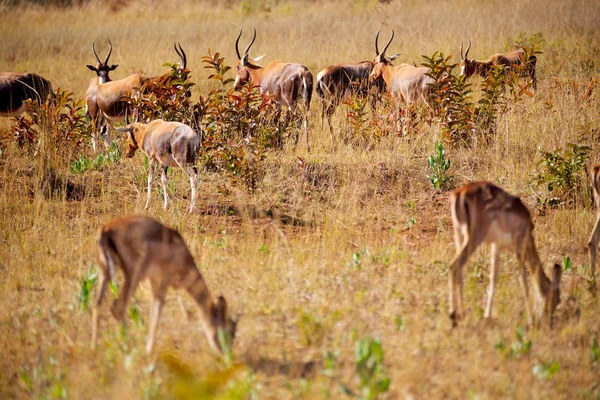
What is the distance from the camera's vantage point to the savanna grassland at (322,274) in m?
4.07

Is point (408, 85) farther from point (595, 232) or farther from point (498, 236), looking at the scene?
point (498, 236)

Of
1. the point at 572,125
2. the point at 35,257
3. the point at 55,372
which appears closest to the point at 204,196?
the point at 35,257

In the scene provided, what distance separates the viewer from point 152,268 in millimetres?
4367

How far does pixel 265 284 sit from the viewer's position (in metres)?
5.48

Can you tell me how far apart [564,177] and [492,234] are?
3.00m

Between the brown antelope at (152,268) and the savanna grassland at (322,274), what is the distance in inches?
7.4

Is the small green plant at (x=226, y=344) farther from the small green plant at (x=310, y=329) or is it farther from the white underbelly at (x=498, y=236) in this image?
the white underbelly at (x=498, y=236)

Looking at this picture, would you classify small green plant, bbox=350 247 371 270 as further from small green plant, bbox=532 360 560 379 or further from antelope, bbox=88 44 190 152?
antelope, bbox=88 44 190 152

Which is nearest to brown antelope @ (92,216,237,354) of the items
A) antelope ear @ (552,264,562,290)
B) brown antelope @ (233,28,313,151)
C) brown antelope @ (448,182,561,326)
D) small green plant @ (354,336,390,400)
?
small green plant @ (354,336,390,400)

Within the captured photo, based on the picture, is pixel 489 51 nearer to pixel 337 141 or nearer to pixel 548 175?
pixel 337 141

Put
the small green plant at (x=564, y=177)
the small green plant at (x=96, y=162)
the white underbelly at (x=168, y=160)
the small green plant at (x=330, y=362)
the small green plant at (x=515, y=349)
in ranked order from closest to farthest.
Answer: the small green plant at (x=330, y=362)
the small green plant at (x=515, y=349)
the small green plant at (x=564, y=177)
the white underbelly at (x=168, y=160)
the small green plant at (x=96, y=162)

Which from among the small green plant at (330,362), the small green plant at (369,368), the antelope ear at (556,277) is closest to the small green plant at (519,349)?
the antelope ear at (556,277)

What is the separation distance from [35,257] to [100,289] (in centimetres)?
225

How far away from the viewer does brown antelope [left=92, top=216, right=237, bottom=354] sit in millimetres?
4230
